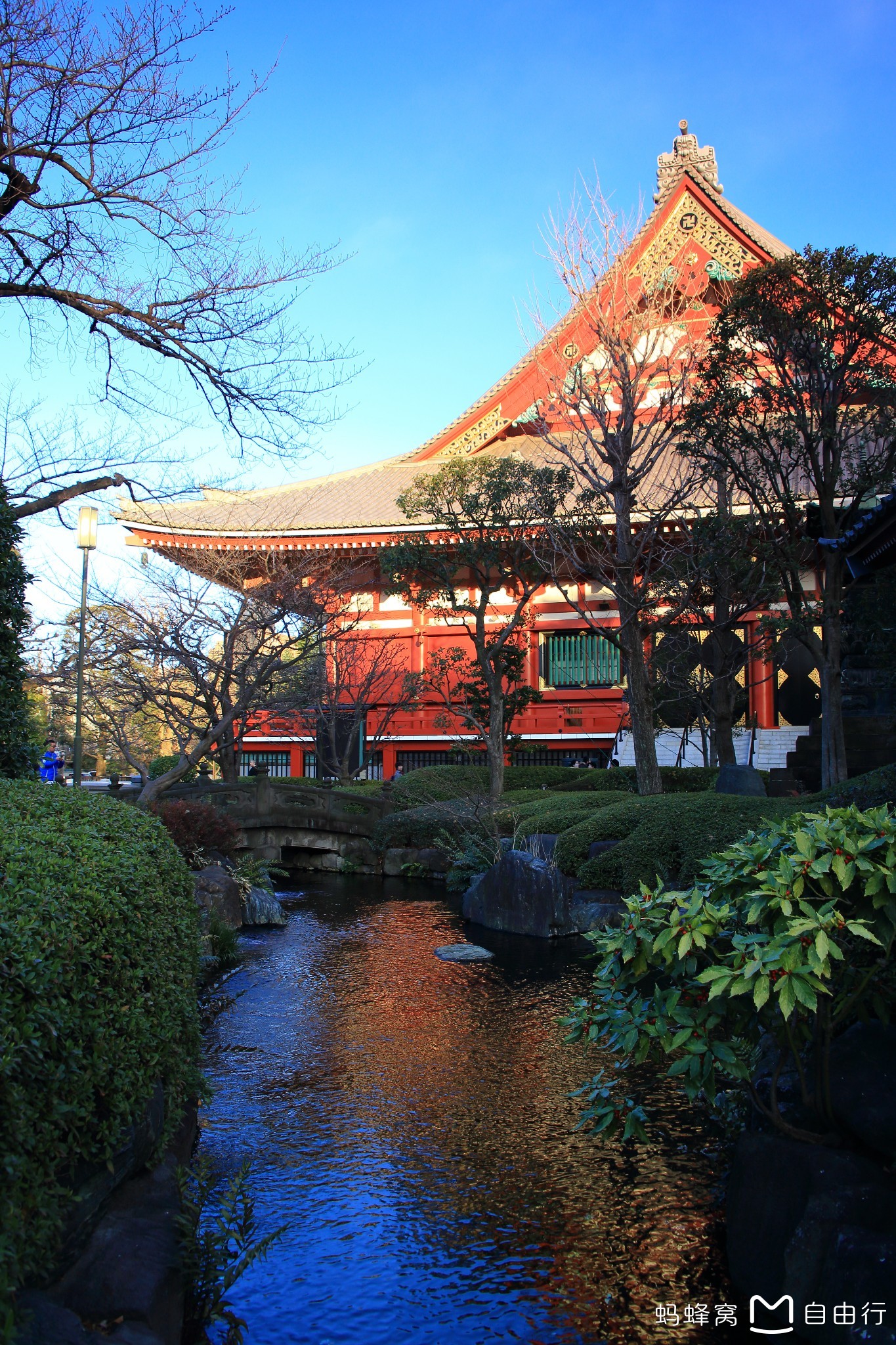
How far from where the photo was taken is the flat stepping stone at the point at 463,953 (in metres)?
9.57

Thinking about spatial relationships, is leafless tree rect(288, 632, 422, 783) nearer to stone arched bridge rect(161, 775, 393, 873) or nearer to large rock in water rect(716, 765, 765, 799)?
stone arched bridge rect(161, 775, 393, 873)

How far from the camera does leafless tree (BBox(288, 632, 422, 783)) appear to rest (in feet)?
66.9

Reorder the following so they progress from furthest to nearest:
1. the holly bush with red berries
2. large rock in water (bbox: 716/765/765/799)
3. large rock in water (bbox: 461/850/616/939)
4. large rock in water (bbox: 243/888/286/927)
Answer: large rock in water (bbox: 716/765/765/799)
large rock in water (bbox: 243/888/286/927)
large rock in water (bbox: 461/850/616/939)
the holly bush with red berries

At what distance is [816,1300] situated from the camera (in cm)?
313

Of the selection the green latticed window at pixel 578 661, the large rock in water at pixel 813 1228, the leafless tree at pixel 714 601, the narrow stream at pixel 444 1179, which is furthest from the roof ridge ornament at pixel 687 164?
the large rock in water at pixel 813 1228

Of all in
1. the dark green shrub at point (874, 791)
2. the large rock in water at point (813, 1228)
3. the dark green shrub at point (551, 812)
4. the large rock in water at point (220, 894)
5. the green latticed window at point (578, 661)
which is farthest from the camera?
the green latticed window at point (578, 661)

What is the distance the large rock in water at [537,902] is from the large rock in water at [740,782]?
263cm

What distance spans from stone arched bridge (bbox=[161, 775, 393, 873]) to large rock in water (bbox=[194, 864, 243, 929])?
425 cm

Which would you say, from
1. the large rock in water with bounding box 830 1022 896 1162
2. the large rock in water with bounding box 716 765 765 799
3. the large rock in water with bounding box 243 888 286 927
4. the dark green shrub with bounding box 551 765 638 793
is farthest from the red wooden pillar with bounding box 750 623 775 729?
the large rock in water with bounding box 830 1022 896 1162

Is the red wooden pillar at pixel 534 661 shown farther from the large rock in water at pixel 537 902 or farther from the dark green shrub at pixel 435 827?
the large rock in water at pixel 537 902

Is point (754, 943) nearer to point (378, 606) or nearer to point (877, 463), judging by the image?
point (877, 463)

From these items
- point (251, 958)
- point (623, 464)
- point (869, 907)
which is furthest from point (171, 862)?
point (623, 464)

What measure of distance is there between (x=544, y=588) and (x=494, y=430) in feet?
12.0

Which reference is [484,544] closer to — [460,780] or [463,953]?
[460,780]
